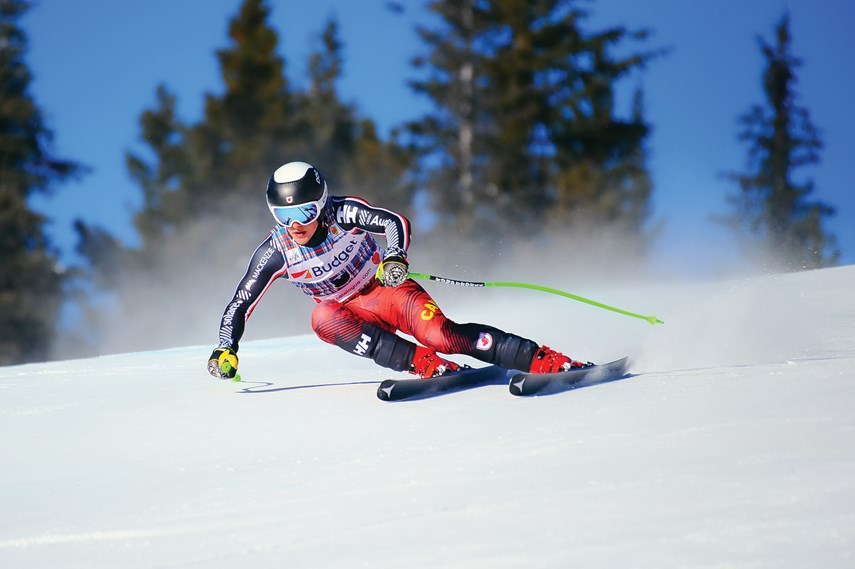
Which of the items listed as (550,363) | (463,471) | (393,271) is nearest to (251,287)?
(393,271)

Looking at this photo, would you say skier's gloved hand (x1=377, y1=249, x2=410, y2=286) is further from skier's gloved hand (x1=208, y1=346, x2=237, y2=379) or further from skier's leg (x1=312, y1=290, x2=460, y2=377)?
skier's gloved hand (x1=208, y1=346, x2=237, y2=379)

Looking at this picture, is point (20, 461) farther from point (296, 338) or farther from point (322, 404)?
point (296, 338)

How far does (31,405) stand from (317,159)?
74.7ft

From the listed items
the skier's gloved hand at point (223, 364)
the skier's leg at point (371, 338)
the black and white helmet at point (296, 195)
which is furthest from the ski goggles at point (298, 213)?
the skier's gloved hand at point (223, 364)

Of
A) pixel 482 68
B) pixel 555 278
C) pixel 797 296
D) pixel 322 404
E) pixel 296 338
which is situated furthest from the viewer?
pixel 482 68

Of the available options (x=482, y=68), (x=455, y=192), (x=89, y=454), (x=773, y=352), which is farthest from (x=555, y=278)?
(x=89, y=454)

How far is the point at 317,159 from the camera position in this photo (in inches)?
1107

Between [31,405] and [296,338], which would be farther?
[296,338]

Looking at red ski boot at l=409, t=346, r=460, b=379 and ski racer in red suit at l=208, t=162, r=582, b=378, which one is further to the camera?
red ski boot at l=409, t=346, r=460, b=379

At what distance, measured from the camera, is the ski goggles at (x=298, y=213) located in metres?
5.22

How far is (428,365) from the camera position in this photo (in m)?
5.38

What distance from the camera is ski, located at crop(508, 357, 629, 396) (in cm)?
471

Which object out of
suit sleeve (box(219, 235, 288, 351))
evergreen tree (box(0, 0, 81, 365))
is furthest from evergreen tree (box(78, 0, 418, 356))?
suit sleeve (box(219, 235, 288, 351))

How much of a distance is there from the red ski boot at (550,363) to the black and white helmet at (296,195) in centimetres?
139
